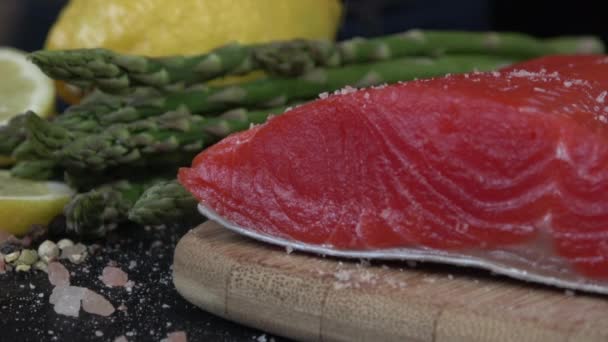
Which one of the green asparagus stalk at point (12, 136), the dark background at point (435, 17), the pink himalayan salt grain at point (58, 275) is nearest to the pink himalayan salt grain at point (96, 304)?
the pink himalayan salt grain at point (58, 275)

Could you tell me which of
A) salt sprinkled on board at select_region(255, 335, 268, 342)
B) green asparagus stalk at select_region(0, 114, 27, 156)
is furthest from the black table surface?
green asparagus stalk at select_region(0, 114, 27, 156)

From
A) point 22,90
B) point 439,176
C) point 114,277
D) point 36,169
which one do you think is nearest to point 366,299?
point 439,176

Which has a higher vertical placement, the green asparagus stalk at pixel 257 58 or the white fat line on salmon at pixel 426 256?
the green asparagus stalk at pixel 257 58

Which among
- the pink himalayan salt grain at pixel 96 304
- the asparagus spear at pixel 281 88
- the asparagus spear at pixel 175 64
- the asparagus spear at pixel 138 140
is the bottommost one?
the pink himalayan salt grain at pixel 96 304

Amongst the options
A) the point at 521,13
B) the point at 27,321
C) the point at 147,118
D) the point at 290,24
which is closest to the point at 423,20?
the point at 521,13

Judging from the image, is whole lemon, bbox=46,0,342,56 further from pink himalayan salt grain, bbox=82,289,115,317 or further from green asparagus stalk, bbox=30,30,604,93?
pink himalayan salt grain, bbox=82,289,115,317

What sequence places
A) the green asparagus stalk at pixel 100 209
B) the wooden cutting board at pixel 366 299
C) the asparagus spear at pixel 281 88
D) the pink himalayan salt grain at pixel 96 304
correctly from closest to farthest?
the wooden cutting board at pixel 366 299 → the pink himalayan salt grain at pixel 96 304 → the green asparagus stalk at pixel 100 209 → the asparagus spear at pixel 281 88

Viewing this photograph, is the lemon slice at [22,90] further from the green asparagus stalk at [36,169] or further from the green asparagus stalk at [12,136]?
the green asparagus stalk at [36,169]

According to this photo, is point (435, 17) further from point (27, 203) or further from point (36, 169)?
point (27, 203)
